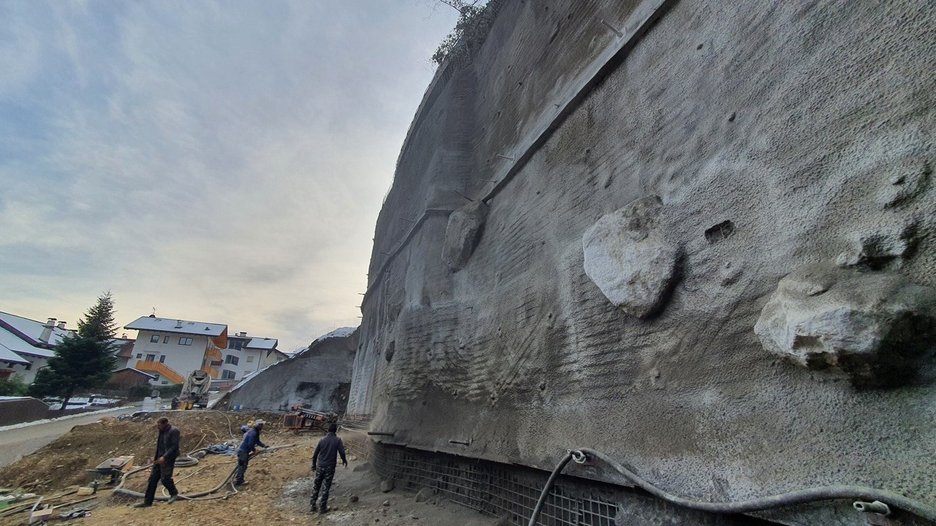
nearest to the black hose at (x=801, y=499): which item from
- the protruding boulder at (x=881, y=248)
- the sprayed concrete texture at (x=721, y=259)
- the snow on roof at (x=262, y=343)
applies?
the sprayed concrete texture at (x=721, y=259)

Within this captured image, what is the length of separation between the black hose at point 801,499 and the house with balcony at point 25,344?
119 feet

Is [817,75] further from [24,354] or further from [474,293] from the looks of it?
[24,354]

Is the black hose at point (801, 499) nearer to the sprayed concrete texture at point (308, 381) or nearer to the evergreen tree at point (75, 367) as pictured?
the sprayed concrete texture at point (308, 381)

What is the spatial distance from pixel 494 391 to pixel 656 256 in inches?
125

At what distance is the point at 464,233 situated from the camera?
753cm

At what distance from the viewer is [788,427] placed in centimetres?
242

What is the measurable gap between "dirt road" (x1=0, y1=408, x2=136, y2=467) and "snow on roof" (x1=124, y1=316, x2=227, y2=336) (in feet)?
95.4

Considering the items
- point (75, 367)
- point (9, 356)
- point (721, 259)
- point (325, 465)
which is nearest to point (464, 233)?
point (325, 465)

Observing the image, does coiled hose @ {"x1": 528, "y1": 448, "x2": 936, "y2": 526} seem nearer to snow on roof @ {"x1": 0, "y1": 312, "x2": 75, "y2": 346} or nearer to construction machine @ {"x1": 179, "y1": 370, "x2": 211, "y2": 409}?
construction machine @ {"x1": 179, "y1": 370, "x2": 211, "y2": 409}

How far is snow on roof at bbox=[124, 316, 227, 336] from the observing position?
43.6 m

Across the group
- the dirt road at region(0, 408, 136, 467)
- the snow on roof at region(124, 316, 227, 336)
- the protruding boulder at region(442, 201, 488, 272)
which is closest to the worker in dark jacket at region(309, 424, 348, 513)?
the protruding boulder at region(442, 201, 488, 272)

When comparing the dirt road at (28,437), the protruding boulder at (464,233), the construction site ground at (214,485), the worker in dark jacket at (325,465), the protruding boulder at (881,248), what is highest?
the protruding boulder at (464,233)

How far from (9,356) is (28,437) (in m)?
22.4

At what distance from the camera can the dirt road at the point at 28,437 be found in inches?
479
